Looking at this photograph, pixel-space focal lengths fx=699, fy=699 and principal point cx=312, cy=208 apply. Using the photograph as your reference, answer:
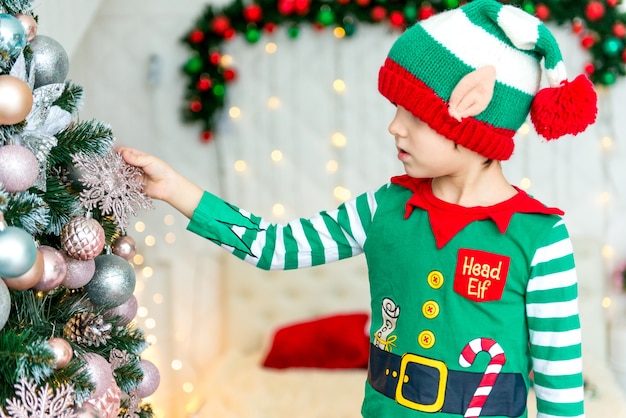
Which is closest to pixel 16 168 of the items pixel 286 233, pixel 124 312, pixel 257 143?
pixel 124 312

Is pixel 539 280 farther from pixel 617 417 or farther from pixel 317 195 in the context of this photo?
pixel 317 195

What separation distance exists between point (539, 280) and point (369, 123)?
1.92 metres

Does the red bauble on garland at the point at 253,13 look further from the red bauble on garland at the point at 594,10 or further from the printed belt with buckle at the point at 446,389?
the printed belt with buckle at the point at 446,389

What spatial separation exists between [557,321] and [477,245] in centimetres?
17

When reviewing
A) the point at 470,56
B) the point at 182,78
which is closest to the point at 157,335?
the point at 182,78

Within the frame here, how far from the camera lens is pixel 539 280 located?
110 centimetres

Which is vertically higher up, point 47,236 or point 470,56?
point 470,56

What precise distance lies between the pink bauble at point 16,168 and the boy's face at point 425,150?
0.58 meters

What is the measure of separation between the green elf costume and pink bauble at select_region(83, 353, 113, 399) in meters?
0.47

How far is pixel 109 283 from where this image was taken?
1012 mm

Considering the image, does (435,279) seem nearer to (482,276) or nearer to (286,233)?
(482,276)

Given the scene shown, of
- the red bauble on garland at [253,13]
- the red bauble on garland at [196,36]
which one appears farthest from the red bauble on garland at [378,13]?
the red bauble on garland at [196,36]

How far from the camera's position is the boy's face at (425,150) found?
3.74 ft

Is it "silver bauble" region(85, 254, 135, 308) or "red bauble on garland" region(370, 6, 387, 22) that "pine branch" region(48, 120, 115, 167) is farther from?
"red bauble on garland" region(370, 6, 387, 22)
